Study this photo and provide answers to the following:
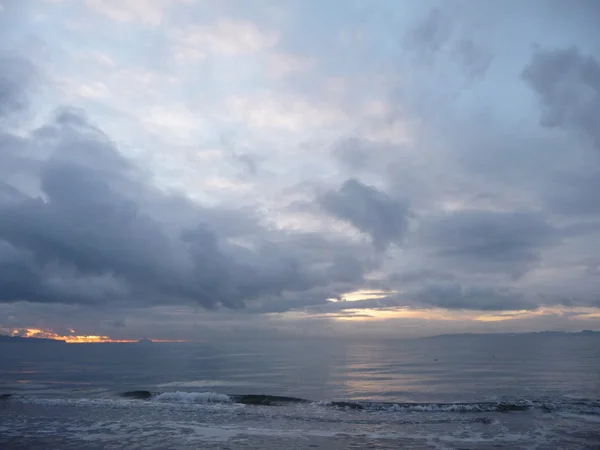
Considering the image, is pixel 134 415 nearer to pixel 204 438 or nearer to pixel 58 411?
pixel 58 411

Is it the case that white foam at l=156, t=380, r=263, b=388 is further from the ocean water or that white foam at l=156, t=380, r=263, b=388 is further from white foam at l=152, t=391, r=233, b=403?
white foam at l=152, t=391, r=233, b=403

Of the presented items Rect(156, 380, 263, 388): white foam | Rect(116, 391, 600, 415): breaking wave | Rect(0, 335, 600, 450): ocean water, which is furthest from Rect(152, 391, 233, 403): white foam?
Rect(156, 380, 263, 388): white foam

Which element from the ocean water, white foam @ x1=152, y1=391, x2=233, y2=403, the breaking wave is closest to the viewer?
the ocean water

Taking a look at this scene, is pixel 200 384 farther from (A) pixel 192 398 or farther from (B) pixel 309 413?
(B) pixel 309 413

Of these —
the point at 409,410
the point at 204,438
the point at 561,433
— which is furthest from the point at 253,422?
the point at 561,433

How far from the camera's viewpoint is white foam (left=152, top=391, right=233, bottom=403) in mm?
47312

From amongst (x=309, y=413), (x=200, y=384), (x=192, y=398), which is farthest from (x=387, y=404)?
(x=200, y=384)

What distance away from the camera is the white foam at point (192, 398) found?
4731 cm

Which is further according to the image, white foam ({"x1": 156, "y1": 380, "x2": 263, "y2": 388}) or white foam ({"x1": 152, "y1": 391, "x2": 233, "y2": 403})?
white foam ({"x1": 156, "y1": 380, "x2": 263, "y2": 388})

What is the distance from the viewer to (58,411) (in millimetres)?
39594

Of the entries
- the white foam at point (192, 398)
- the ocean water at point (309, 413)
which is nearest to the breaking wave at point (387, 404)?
the white foam at point (192, 398)

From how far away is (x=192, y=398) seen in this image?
4844 cm

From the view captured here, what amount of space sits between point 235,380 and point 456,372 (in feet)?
124

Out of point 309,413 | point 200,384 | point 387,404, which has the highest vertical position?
point 309,413
